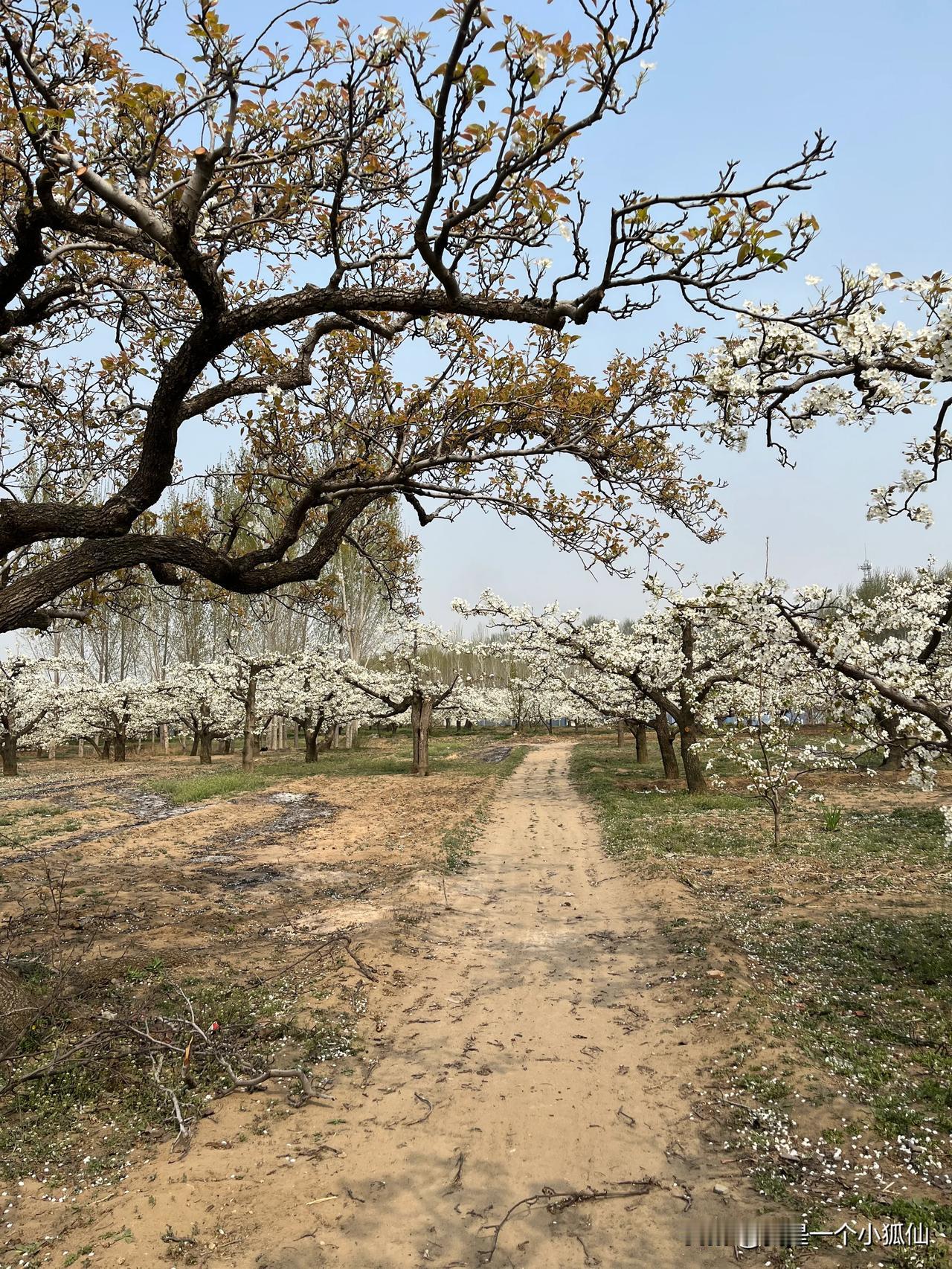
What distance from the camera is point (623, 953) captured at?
7.43m

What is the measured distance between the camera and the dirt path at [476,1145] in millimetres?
3426

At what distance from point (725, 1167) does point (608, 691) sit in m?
19.1

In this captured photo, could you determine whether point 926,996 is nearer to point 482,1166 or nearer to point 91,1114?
point 482,1166

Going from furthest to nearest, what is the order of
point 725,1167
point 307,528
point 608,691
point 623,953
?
point 608,691 < point 307,528 < point 623,953 < point 725,1167

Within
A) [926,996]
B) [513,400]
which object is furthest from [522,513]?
[926,996]

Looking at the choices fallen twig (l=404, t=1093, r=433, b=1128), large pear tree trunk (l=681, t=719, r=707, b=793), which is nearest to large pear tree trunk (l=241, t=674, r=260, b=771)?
large pear tree trunk (l=681, t=719, r=707, b=793)

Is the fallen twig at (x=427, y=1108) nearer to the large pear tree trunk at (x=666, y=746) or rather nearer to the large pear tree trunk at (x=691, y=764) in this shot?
the large pear tree trunk at (x=691, y=764)

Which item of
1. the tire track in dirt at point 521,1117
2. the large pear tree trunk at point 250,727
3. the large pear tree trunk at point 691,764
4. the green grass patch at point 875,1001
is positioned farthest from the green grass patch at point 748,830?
the large pear tree trunk at point 250,727

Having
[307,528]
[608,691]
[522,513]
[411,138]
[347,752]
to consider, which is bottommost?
[347,752]

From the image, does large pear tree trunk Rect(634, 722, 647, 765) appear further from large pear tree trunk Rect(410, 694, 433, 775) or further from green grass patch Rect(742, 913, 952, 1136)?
green grass patch Rect(742, 913, 952, 1136)

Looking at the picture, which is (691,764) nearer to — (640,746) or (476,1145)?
(640,746)

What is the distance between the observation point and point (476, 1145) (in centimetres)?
425

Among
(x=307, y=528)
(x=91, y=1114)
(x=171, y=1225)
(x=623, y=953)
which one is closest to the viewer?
(x=171, y=1225)

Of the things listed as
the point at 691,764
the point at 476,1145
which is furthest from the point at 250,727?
the point at 476,1145
